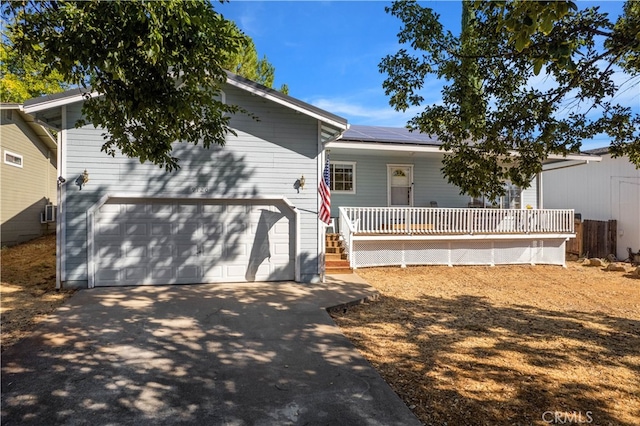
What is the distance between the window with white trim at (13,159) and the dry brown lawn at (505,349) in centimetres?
1389

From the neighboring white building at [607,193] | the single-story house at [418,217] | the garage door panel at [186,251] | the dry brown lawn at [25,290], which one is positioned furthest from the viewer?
the neighboring white building at [607,193]

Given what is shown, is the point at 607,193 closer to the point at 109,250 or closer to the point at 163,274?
the point at 163,274

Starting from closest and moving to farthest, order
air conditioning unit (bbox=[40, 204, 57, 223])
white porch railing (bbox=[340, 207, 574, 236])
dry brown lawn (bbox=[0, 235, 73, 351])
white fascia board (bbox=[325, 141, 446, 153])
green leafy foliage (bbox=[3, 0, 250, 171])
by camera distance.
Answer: green leafy foliage (bbox=[3, 0, 250, 171]) < dry brown lawn (bbox=[0, 235, 73, 351]) < white porch railing (bbox=[340, 207, 574, 236]) < white fascia board (bbox=[325, 141, 446, 153]) < air conditioning unit (bbox=[40, 204, 57, 223])

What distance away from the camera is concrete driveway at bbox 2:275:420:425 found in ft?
10.5

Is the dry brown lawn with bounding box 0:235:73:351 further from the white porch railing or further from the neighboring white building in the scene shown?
the neighboring white building

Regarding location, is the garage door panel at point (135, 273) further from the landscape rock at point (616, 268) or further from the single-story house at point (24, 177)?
the landscape rock at point (616, 268)

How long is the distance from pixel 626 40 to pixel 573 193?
16188 millimetres

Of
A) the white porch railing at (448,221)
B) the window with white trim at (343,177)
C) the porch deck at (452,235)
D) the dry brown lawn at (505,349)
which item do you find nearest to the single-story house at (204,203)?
the white porch railing at (448,221)

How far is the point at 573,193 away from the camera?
1739cm

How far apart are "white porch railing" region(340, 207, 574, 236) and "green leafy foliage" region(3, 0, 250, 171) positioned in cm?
707

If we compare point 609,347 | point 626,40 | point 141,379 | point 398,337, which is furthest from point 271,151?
point 609,347

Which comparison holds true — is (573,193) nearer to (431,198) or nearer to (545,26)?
(431,198)

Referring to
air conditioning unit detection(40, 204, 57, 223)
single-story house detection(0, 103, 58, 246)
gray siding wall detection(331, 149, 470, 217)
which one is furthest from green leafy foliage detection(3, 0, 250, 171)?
air conditioning unit detection(40, 204, 57, 223)

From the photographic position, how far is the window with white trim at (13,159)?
12.8m
